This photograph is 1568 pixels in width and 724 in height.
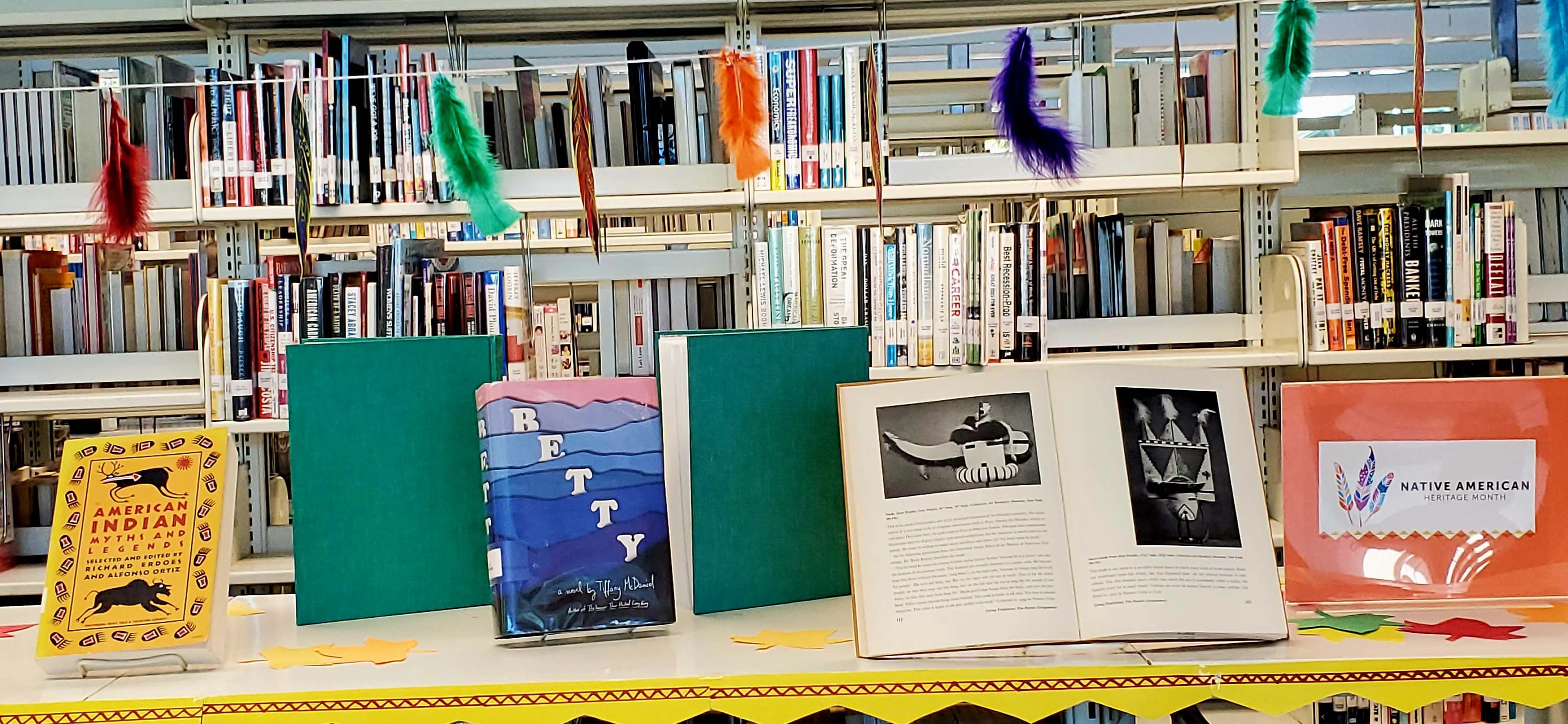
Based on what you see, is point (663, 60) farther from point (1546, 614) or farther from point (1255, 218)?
point (1546, 614)

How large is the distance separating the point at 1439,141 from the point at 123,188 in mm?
Result: 2980

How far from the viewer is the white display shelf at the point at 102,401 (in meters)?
2.68

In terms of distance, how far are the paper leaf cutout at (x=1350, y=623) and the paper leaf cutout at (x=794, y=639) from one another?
43 centimetres

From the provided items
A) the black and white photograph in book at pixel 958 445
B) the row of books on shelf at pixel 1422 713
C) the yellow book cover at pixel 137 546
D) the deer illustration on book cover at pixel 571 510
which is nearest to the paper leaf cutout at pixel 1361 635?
the black and white photograph in book at pixel 958 445

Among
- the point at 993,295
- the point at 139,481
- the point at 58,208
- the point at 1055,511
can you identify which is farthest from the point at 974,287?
the point at 58,208

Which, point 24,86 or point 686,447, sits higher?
point 24,86

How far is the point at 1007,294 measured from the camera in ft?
8.80

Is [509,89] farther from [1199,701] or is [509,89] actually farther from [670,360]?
[1199,701]

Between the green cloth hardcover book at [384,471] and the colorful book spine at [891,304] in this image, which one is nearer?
the green cloth hardcover book at [384,471]

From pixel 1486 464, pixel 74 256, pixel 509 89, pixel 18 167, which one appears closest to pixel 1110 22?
pixel 509 89

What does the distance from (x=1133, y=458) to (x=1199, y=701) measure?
0.22 m

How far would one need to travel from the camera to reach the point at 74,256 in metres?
3.92

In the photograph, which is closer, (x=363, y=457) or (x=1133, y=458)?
(x=1133, y=458)

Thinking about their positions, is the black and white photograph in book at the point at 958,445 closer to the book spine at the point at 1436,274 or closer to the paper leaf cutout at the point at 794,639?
the paper leaf cutout at the point at 794,639
